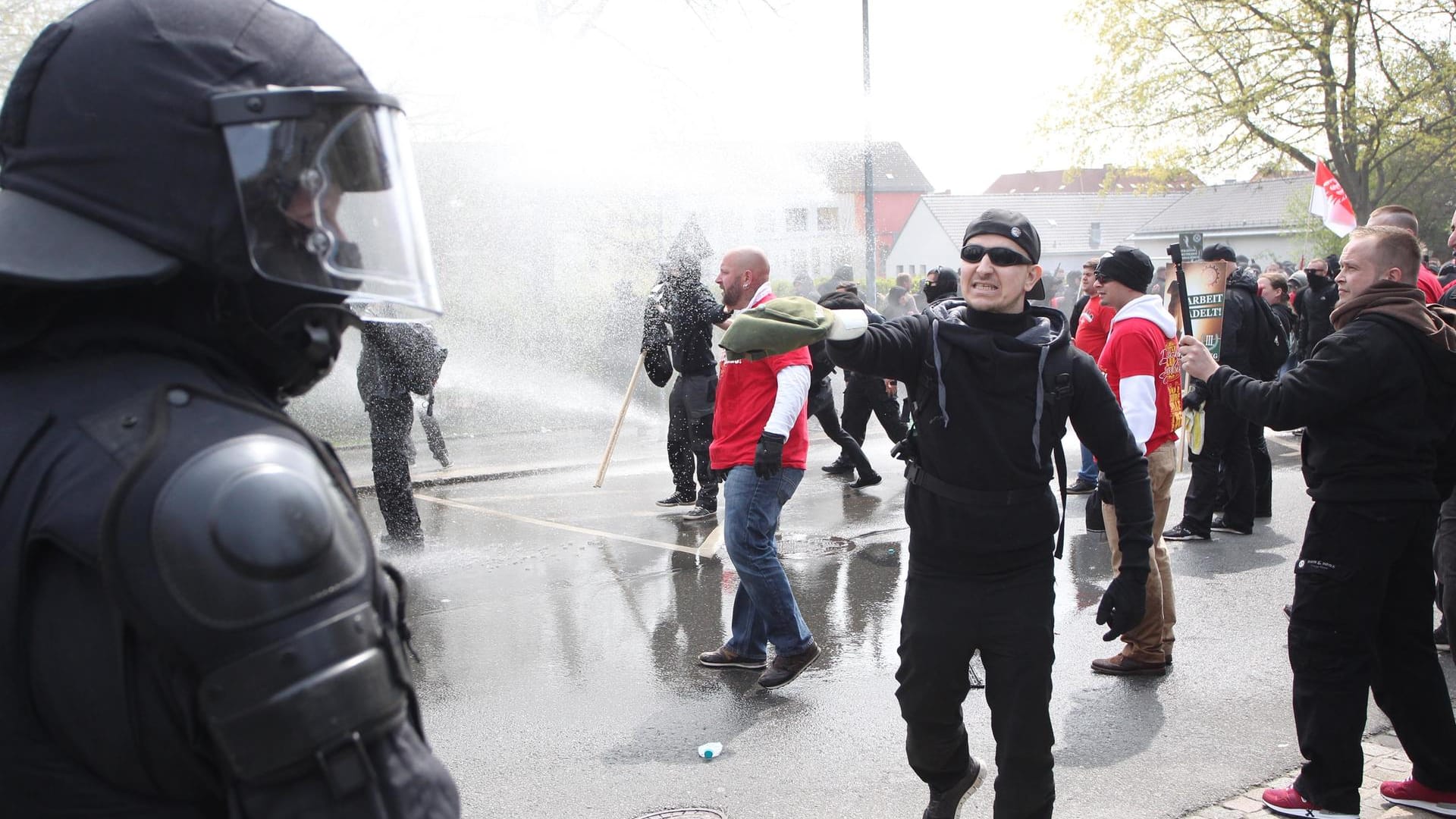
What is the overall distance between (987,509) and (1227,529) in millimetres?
5424

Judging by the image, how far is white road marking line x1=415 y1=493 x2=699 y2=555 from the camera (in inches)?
305

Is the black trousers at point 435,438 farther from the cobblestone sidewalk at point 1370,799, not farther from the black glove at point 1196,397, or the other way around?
the cobblestone sidewalk at point 1370,799

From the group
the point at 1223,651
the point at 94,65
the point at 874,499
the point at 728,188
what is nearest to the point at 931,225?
the point at 728,188

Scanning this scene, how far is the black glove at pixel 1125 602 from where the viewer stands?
11.5 feet

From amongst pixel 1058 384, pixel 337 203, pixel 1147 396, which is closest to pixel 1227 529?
pixel 1147 396

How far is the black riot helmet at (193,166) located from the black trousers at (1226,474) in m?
7.35

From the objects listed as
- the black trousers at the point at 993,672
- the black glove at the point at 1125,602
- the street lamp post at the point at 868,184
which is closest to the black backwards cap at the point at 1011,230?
the black trousers at the point at 993,672

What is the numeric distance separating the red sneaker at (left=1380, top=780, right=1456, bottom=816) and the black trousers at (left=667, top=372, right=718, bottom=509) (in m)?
5.00

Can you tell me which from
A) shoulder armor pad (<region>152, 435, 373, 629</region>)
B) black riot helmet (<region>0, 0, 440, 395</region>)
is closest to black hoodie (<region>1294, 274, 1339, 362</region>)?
black riot helmet (<region>0, 0, 440, 395</region>)

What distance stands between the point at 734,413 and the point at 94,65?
414 cm

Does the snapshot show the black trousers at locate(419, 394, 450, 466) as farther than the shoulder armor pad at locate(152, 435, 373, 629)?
Yes

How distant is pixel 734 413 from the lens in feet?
17.3

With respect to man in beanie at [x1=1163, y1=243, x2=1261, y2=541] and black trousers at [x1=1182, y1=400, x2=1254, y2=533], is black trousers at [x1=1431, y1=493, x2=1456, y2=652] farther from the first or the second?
black trousers at [x1=1182, y1=400, x2=1254, y2=533]

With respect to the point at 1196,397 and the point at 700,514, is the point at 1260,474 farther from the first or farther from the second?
the point at 1196,397
